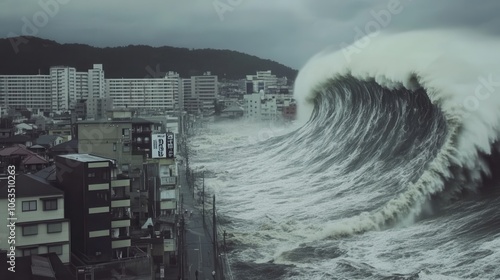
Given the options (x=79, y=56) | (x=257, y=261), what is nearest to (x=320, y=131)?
(x=257, y=261)

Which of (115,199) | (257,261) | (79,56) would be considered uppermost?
(79,56)

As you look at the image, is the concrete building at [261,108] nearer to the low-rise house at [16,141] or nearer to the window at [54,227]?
the low-rise house at [16,141]

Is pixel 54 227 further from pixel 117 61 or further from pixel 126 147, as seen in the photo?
pixel 117 61

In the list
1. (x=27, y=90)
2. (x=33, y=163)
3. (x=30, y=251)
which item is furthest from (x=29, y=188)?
(x=27, y=90)

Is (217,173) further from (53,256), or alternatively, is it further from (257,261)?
(53,256)

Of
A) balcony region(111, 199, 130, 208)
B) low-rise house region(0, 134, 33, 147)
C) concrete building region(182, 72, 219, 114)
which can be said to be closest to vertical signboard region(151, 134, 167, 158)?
balcony region(111, 199, 130, 208)

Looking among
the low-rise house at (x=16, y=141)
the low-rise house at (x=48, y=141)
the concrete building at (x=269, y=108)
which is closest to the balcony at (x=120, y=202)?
the low-rise house at (x=48, y=141)

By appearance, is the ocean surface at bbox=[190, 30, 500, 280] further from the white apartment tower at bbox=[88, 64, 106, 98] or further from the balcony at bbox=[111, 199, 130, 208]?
the white apartment tower at bbox=[88, 64, 106, 98]
